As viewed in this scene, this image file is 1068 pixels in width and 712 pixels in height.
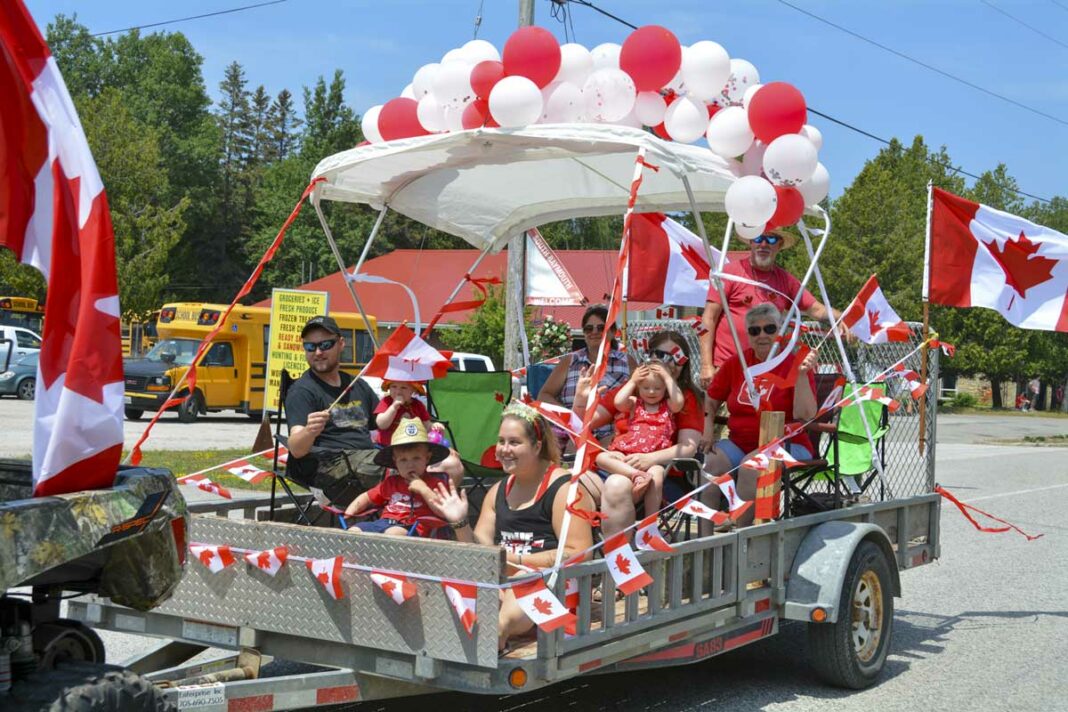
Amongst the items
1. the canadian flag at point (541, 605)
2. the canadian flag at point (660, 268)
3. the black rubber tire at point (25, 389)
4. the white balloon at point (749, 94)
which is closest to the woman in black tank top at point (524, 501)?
the canadian flag at point (541, 605)

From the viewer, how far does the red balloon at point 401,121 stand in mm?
6809

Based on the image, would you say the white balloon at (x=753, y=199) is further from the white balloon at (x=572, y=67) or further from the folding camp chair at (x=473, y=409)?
the folding camp chair at (x=473, y=409)

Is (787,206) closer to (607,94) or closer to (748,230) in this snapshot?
(748,230)

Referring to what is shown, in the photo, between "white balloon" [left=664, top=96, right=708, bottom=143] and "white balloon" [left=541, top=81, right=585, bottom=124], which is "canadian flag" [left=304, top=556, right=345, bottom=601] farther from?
"white balloon" [left=664, top=96, right=708, bottom=143]

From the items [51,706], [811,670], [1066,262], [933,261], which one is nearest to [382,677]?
[51,706]

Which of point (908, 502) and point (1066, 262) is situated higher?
point (1066, 262)

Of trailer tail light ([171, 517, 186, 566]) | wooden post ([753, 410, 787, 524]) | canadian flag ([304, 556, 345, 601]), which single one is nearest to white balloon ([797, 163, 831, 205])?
wooden post ([753, 410, 787, 524])

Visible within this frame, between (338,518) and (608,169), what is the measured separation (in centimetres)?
293

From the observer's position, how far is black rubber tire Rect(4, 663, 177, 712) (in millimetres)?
3230

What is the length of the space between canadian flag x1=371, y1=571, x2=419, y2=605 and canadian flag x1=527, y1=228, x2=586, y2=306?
19.5 ft

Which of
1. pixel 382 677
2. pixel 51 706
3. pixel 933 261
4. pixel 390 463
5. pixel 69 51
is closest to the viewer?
pixel 51 706

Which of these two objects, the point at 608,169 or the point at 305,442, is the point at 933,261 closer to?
the point at 608,169

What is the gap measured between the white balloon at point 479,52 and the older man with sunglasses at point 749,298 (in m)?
2.03

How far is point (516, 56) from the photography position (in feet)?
20.5
